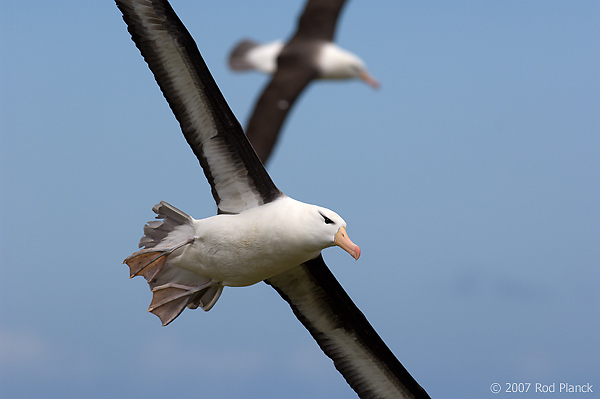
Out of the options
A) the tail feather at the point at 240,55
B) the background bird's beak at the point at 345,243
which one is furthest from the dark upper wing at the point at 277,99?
the background bird's beak at the point at 345,243

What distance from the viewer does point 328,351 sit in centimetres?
912

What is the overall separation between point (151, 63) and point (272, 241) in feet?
6.50

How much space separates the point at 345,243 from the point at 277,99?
733 cm

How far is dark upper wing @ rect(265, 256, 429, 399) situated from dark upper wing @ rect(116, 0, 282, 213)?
3.76 feet

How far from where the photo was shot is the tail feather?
20.4 metres

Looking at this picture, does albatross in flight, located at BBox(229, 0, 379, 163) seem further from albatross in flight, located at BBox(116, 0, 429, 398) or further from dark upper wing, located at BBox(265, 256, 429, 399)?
albatross in flight, located at BBox(116, 0, 429, 398)

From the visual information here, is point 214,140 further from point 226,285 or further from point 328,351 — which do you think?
point 328,351

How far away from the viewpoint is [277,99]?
1406cm

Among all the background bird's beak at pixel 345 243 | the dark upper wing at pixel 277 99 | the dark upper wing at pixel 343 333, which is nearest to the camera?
the background bird's beak at pixel 345 243

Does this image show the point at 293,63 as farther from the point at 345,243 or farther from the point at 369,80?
the point at 345,243

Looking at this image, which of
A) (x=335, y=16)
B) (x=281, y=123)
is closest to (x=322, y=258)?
(x=281, y=123)

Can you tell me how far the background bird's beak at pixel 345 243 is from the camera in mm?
6973

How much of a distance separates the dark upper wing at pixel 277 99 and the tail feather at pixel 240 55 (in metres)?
4.24

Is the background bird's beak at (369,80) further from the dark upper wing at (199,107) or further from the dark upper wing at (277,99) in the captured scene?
the dark upper wing at (199,107)
